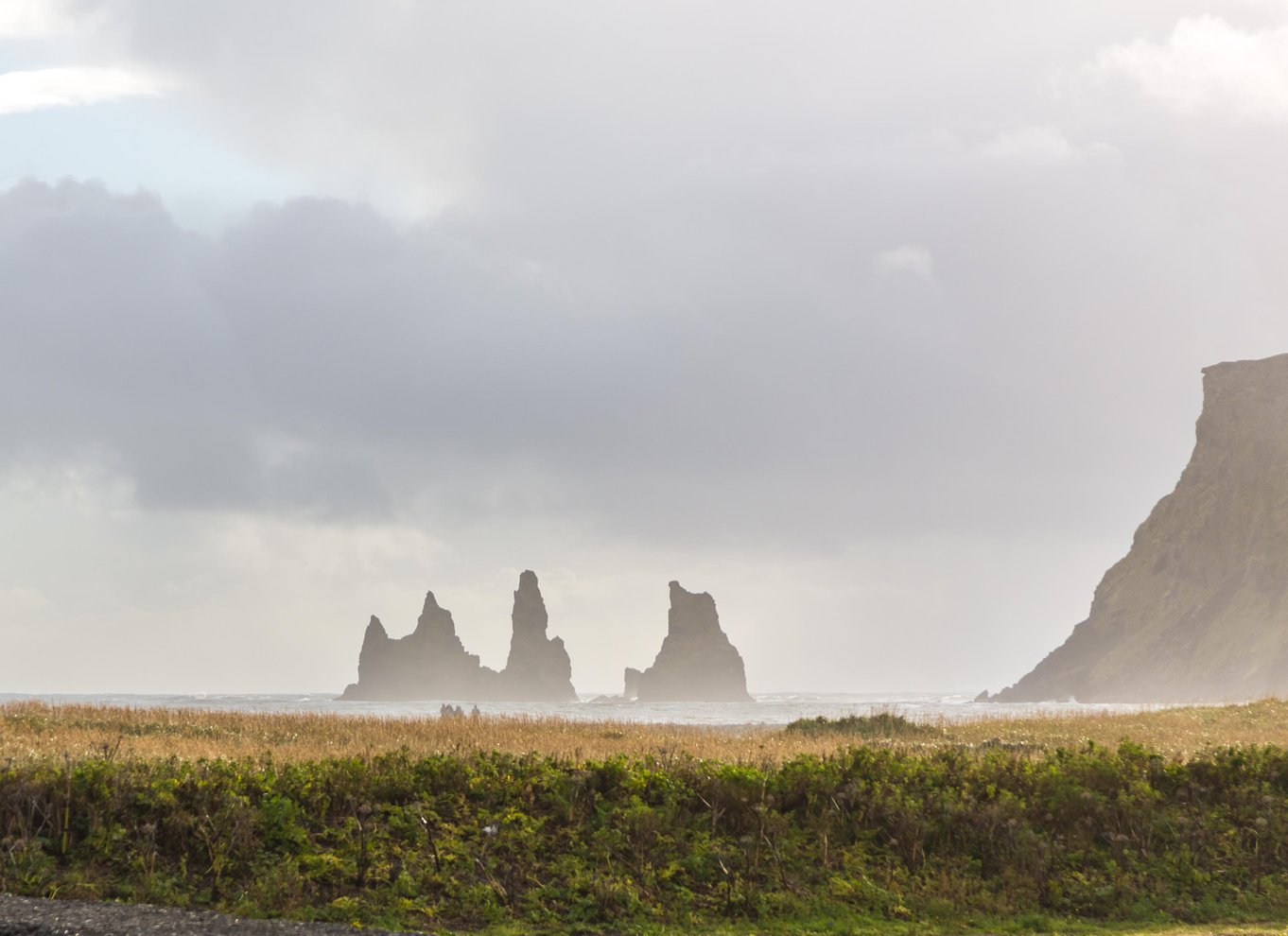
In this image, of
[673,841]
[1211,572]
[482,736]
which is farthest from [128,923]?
[1211,572]

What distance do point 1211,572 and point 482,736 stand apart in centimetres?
15780

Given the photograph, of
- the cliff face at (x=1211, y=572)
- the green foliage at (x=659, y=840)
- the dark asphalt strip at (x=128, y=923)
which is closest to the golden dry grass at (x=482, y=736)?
the green foliage at (x=659, y=840)

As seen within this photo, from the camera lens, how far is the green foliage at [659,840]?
13.8m

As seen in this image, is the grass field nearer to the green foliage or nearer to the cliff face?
the green foliage

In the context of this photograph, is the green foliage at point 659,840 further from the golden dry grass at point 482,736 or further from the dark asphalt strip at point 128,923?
the golden dry grass at point 482,736

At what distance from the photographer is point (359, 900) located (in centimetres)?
1350

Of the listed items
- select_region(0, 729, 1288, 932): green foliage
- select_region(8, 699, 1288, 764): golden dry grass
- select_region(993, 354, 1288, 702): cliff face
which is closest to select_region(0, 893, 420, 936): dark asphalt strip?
select_region(0, 729, 1288, 932): green foliage

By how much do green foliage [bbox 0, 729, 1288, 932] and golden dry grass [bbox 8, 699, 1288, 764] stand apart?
3049 millimetres

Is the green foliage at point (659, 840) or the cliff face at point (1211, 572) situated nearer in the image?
the green foliage at point (659, 840)

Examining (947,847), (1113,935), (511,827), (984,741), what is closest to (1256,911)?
(1113,935)

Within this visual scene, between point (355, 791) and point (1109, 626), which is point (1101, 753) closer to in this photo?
point (355, 791)

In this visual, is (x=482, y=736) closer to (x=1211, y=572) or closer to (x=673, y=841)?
(x=673, y=841)

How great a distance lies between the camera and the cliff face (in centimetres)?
14300

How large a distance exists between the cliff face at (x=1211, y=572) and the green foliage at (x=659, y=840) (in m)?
138
